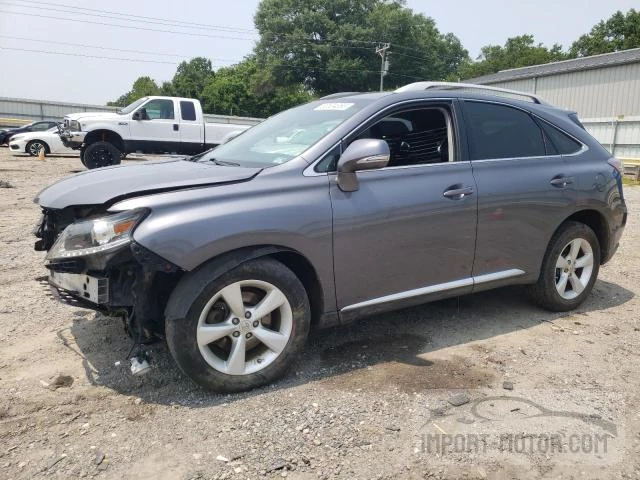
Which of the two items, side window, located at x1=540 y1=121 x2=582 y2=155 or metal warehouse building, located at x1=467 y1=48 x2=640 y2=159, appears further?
metal warehouse building, located at x1=467 y1=48 x2=640 y2=159

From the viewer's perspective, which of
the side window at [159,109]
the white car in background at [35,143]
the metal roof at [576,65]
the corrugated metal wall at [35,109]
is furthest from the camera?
the corrugated metal wall at [35,109]

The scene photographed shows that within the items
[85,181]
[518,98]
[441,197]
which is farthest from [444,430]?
[518,98]

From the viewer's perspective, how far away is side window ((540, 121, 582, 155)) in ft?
14.7

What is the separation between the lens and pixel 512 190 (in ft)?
13.3

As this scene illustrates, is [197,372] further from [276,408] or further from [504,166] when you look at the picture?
[504,166]

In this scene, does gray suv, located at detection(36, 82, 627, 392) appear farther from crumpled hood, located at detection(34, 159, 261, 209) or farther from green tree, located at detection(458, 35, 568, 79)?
green tree, located at detection(458, 35, 568, 79)

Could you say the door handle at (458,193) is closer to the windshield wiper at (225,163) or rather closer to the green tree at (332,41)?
the windshield wiper at (225,163)

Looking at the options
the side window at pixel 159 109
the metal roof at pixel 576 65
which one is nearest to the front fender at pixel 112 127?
the side window at pixel 159 109

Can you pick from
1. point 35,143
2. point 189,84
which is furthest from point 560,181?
point 189,84

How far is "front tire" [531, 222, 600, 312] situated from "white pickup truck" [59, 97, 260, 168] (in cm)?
953

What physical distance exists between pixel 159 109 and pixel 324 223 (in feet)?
41.3

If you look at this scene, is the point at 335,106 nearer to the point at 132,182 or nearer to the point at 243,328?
the point at 132,182

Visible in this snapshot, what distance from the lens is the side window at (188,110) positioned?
48.7 feet

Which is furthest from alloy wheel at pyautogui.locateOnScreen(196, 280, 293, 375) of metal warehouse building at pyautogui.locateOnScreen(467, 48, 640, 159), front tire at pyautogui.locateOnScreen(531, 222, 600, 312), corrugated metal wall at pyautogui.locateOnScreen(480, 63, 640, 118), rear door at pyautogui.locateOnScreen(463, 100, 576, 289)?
corrugated metal wall at pyautogui.locateOnScreen(480, 63, 640, 118)
